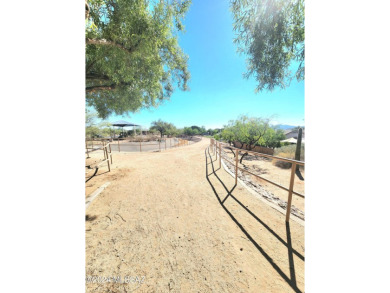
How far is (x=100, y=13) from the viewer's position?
252 centimetres

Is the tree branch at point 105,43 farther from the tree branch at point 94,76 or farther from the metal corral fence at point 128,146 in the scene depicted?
the metal corral fence at point 128,146

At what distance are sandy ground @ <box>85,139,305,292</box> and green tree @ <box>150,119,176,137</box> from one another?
39.7 m

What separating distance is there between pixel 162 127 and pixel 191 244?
42984 millimetres

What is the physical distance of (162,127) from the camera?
42250 millimetres

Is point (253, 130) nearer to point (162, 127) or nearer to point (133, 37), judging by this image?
point (133, 37)

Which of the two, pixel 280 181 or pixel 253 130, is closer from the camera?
pixel 280 181

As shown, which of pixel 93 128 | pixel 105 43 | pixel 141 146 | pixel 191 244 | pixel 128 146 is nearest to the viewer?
pixel 191 244

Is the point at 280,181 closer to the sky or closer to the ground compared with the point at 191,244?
closer to the ground

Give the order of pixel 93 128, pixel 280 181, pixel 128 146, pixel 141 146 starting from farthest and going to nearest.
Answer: pixel 93 128, pixel 141 146, pixel 128 146, pixel 280 181

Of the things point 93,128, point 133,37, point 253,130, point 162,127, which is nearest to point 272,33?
point 133,37

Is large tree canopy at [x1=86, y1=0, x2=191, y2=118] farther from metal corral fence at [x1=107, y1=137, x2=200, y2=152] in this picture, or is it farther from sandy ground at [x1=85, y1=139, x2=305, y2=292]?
metal corral fence at [x1=107, y1=137, x2=200, y2=152]

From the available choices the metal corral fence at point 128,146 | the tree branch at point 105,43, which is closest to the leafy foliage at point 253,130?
the metal corral fence at point 128,146

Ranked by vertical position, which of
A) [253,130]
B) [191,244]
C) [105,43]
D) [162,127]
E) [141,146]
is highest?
[162,127]
